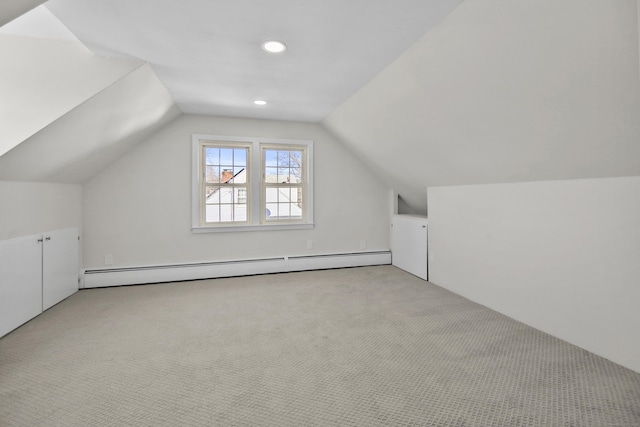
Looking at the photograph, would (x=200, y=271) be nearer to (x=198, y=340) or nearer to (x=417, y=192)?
(x=198, y=340)

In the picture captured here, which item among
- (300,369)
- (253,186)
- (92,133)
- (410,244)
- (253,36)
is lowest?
(300,369)

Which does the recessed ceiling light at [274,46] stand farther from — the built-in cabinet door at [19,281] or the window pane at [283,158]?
the built-in cabinet door at [19,281]

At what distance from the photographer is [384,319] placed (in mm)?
2809

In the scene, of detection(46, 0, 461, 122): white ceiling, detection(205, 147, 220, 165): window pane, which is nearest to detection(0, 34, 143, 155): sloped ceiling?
detection(46, 0, 461, 122): white ceiling

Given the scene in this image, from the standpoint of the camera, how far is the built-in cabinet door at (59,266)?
3023 mm

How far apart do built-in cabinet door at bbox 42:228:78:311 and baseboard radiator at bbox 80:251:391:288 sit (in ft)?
0.94

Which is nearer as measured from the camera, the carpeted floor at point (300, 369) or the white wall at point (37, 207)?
the carpeted floor at point (300, 369)

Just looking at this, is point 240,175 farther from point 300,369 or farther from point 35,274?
point 300,369

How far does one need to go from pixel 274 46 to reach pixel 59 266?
3.19 metres

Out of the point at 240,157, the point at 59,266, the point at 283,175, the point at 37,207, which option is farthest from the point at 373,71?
the point at 59,266

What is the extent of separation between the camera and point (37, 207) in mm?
2928

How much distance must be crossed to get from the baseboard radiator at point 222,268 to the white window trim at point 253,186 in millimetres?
481

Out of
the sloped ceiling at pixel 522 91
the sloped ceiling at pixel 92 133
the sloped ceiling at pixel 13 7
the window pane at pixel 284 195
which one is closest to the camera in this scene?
the sloped ceiling at pixel 13 7

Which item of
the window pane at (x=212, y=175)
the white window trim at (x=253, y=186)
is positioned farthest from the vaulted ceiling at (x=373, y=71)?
the window pane at (x=212, y=175)
